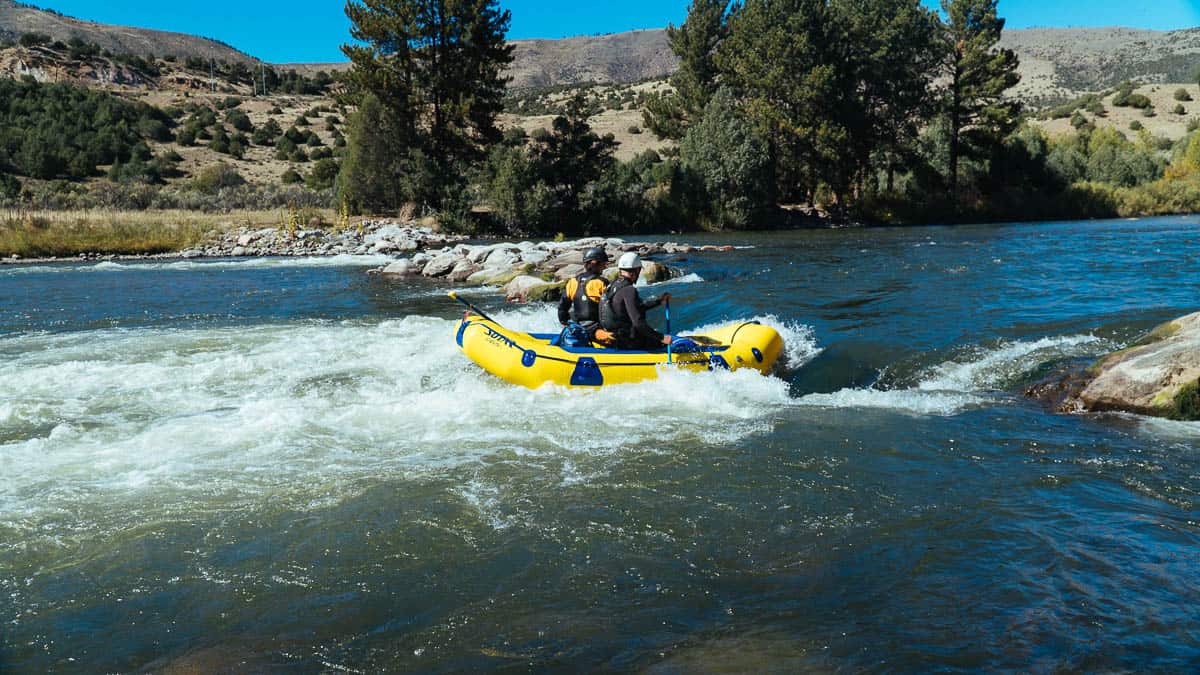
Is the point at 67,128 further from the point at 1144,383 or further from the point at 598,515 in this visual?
the point at 1144,383

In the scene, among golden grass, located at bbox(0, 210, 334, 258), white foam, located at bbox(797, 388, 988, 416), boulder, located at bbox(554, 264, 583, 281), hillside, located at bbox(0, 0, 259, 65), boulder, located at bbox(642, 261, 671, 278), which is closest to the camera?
white foam, located at bbox(797, 388, 988, 416)

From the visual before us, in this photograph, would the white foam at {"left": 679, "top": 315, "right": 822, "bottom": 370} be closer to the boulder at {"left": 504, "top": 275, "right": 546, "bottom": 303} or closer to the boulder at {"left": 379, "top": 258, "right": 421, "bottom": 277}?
the boulder at {"left": 504, "top": 275, "right": 546, "bottom": 303}

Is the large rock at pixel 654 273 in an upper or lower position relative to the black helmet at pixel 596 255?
lower

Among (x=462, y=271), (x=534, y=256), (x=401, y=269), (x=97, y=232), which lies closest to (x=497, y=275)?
(x=462, y=271)

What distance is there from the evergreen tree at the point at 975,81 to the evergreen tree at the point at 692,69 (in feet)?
36.3

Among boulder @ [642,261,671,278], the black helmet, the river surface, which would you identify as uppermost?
the black helmet

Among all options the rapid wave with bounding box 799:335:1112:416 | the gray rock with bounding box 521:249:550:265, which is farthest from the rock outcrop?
the gray rock with bounding box 521:249:550:265

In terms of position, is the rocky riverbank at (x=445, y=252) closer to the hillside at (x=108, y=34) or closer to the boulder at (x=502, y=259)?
the boulder at (x=502, y=259)

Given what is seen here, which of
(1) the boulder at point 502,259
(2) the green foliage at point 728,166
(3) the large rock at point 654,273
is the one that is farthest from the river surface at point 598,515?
(2) the green foliage at point 728,166

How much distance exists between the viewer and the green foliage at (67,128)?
38.9 meters

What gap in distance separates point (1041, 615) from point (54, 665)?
4280 mm

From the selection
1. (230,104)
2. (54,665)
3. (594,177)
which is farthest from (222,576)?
(230,104)

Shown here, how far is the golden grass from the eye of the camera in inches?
985

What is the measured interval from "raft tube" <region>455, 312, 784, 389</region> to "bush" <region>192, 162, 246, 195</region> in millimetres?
35425
